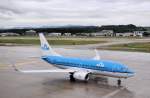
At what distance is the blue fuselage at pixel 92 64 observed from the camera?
1560 inches

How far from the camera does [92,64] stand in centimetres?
4194

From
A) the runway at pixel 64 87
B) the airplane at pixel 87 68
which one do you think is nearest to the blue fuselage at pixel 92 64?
the airplane at pixel 87 68

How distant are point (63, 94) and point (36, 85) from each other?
6185 millimetres

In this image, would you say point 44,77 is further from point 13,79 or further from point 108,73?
point 108,73

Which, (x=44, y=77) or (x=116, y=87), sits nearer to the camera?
(x=116, y=87)

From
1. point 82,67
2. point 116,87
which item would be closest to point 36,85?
point 82,67

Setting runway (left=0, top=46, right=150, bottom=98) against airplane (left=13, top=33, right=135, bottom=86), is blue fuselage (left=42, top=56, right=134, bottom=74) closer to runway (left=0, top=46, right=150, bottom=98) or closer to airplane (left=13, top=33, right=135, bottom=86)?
airplane (left=13, top=33, right=135, bottom=86)

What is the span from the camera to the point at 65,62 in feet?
145

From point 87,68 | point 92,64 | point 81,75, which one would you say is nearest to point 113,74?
point 92,64

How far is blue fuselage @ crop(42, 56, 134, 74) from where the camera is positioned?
39.6 meters

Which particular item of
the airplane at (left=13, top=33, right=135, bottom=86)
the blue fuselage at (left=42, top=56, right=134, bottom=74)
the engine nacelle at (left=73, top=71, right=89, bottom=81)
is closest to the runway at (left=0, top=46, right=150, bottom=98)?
the engine nacelle at (left=73, top=71, right=89, bottom=81)

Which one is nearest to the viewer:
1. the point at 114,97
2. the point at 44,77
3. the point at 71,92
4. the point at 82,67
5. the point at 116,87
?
the point at 114,97

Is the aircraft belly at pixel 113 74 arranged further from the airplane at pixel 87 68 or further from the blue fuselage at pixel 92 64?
the blue fuselage at pixel 92 64

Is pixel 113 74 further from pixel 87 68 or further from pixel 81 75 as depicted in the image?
pixel 81 75
